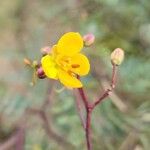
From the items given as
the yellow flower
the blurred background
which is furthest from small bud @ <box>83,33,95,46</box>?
the blurred background

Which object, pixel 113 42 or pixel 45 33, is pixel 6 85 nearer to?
pixel 45 33

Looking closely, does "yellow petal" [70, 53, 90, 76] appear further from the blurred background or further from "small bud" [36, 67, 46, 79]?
the blurred background

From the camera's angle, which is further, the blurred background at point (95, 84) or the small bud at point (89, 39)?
the blurred background at point (95, 84)

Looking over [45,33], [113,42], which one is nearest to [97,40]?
[113,42]

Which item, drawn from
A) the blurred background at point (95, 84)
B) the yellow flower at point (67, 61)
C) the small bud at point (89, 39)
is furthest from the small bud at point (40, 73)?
the blurred background at point (95, 84)

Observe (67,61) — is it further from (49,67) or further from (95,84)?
(95,84)

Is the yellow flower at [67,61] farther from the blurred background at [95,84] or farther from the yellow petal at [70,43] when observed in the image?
the blurred background at [95,84]
